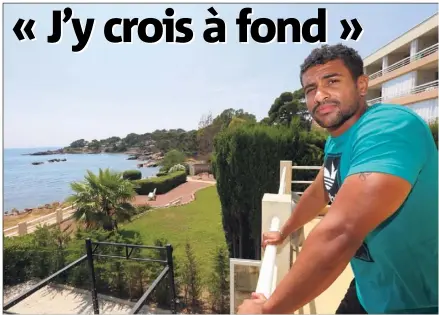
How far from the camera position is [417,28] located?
1348cm

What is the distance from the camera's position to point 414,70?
13.8 meters

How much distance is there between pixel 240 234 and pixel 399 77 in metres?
14.8

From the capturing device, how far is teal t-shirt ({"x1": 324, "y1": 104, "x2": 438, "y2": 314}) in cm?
67

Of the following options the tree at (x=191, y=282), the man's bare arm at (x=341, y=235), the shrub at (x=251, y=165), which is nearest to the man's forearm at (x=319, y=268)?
the man's bare arm at (x=341, y=235)

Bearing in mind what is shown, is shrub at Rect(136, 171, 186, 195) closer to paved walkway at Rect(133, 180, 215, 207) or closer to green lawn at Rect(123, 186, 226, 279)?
paved walkway at Rect(133, 180, 215, 207)

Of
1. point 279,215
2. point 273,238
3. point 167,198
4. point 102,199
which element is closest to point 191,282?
point 279,215

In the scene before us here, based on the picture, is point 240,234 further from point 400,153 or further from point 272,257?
point 400,153

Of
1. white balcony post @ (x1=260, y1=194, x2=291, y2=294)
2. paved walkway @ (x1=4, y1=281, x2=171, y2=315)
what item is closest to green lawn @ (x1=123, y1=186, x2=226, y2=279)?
paved walkway @ (x1=4, y1=281, x2=171, y2=315)

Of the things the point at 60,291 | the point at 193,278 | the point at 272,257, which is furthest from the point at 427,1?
the point at 60,291

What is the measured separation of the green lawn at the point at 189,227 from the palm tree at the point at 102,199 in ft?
4.41

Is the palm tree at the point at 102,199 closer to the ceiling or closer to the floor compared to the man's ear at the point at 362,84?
closer to the floor

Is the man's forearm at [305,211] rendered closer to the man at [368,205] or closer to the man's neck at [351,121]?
the man at [368,205]

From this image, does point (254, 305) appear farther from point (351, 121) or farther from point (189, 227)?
point (189, 227)

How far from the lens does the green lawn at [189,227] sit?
27.5ft
